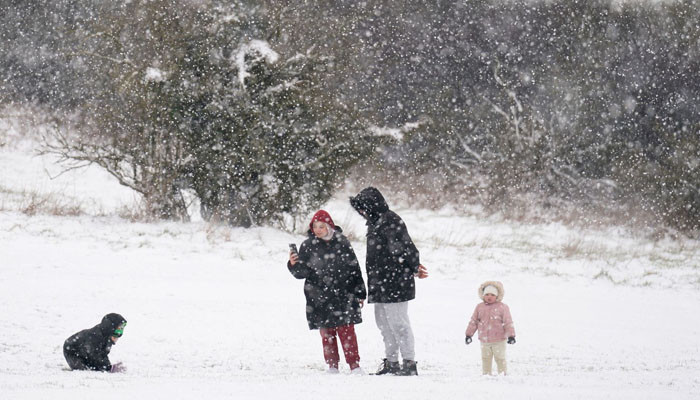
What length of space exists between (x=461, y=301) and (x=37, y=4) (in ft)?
87.4

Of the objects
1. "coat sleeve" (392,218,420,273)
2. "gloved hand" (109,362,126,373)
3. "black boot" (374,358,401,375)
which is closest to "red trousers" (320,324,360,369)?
"black boot" (374,358,401,375)

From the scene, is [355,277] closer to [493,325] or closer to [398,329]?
[398,329]

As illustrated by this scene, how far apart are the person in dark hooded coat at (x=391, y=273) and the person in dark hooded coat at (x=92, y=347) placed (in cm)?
242

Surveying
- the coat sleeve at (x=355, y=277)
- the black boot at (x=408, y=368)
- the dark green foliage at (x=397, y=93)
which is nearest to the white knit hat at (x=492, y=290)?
the black boot at (x=408, y=368)

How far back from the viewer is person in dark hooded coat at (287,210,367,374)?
697 centimetres

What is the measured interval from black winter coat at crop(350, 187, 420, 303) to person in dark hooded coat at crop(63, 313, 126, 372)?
242 cm

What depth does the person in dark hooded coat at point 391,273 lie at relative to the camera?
6.71m

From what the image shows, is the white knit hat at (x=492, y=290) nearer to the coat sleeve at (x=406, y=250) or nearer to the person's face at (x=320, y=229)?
the coat sleeve at (x=406, y=250)

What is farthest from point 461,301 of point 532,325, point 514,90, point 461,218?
point 514,90

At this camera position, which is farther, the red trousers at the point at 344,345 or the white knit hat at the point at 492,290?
the white knit hat at the point at 492,290

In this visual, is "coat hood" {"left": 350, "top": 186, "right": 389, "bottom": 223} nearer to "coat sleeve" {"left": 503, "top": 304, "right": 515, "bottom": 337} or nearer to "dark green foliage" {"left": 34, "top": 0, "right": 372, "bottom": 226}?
"coat sleeve" {"left": 503, "top": 304, "right": 515, "bottom": 337}

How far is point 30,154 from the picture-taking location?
24.8m

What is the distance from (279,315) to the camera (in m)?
10.5

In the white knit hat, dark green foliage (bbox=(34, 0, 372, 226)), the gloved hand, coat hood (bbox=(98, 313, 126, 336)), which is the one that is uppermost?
dark green foliage (bbox=(34, 0, 372, 226))
